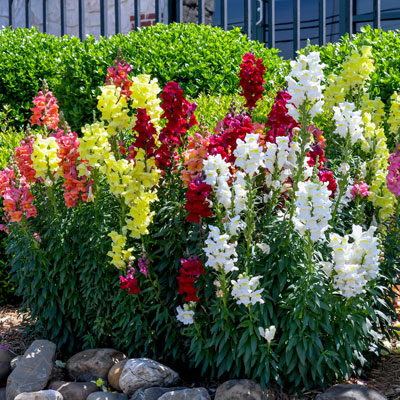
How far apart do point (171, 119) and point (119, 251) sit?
2.72 feet

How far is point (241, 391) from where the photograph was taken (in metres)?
3.46

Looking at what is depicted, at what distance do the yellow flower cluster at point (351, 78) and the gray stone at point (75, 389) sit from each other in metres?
2.42

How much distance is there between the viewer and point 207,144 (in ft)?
12.1

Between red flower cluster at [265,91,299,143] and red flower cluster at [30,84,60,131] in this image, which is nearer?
red flower cluster at [265,91,299,143]

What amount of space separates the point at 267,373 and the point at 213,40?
191 inches

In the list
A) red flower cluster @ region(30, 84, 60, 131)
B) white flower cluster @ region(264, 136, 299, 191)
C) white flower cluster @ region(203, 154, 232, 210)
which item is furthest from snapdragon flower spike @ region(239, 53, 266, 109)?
red flower cluster @ region(30, 84, 60, 131)

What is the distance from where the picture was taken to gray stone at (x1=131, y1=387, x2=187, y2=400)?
364 cm

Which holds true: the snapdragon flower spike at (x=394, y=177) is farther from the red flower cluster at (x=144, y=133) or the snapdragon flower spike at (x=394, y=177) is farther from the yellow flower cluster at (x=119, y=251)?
the yellow flower cluster at (x=119, y=251)

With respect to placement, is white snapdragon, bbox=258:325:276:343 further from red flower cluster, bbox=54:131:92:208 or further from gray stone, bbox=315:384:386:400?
red flower cluster, bbox=54:131:92:208

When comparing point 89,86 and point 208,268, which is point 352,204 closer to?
point 208,268

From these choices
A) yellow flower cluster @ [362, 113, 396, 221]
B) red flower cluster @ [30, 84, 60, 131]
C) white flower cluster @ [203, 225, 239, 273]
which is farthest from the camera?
red flower cluster @ [30, 84, 60, 131]

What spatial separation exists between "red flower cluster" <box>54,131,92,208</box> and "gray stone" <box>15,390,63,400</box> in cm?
112

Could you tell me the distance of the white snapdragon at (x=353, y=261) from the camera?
129 inches

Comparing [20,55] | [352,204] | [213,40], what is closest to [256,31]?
[213,40]
